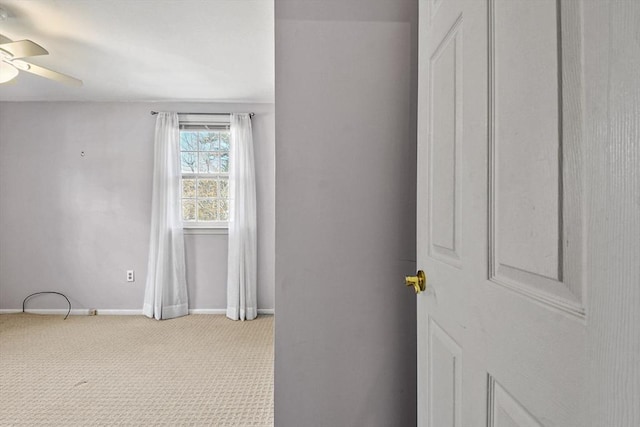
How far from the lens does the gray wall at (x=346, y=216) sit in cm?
127

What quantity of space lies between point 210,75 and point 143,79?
648 millimetres

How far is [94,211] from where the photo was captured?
397 centimetres

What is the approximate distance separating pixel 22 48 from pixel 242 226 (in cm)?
228

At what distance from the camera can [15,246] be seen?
13.0 feet

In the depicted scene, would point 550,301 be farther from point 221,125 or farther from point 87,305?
point 87,305

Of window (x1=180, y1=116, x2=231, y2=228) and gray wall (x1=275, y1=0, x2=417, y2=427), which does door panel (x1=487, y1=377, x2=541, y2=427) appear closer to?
gray wall (x1=275, y1=0, x2=417, y2=427)

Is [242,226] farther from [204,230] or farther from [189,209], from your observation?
[189,209]

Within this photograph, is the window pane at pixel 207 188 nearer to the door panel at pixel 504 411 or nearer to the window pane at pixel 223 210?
the window pane at pixel 223 210

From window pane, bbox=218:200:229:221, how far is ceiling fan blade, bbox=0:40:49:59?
221 centimetres

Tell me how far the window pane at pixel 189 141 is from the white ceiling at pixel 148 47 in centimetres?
39

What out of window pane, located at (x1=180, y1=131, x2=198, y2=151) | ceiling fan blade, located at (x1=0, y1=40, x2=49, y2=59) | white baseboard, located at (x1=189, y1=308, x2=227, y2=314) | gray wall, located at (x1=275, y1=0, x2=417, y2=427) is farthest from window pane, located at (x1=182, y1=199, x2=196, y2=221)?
gray wall, located at (x1=275, y1=0, x2=417, y2=427)

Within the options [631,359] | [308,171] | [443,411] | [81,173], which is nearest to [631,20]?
[631,359]

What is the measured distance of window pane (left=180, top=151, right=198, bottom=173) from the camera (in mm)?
4027

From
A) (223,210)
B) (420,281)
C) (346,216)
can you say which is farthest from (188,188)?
(420,281)
